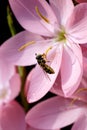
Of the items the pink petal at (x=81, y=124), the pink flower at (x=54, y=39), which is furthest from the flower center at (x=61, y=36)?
the pink petal at (x=81, y=124)

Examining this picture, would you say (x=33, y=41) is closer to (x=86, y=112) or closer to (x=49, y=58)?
(x=49, y=58)

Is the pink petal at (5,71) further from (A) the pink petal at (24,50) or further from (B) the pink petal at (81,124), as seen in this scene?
(B) the pink petal at (81,124)

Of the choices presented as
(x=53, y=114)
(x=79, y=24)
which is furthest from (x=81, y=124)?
(x=79, y=24)

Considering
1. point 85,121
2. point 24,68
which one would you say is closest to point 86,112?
point 85,121

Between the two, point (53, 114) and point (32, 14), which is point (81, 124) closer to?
point (53, 114)

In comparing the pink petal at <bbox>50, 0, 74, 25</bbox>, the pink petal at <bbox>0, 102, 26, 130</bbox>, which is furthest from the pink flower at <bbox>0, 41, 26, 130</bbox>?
the pink petal at <bbox>50, 0, 74, 25</bbox>
